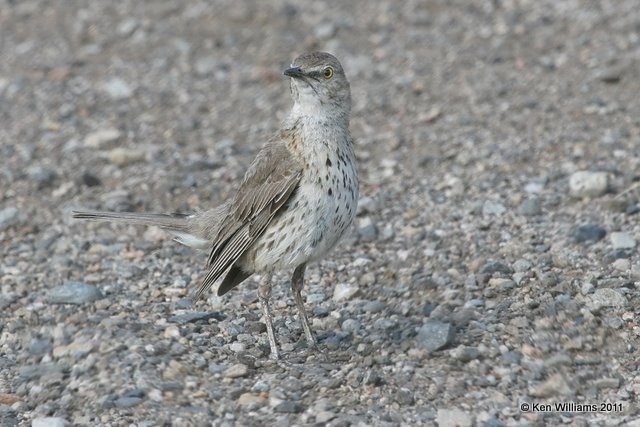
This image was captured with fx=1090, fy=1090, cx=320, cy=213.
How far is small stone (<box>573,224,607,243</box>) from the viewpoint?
8930 mm

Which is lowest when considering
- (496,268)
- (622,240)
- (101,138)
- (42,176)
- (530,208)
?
(42,176)

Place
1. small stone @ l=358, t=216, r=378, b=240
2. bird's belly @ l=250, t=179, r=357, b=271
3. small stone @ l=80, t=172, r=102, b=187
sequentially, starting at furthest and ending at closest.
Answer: small stone @ l=80, t=172, r=102, b=187
small stone @ l=358, t=216, r=378, b=240
bird's belly @ l=250, t=179, r=357, b=271

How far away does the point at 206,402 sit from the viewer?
22.4 ft

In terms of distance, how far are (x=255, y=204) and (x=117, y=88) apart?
268 inches

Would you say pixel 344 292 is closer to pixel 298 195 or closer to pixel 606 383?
pixel 298 195

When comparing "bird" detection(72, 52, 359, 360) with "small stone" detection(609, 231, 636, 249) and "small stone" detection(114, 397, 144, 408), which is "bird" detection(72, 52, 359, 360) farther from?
"small stone" detection(609, 231, 636, 249)

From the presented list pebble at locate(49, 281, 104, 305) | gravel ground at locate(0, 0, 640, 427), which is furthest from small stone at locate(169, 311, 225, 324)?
pebble at locate(49, 281, 104, 305)

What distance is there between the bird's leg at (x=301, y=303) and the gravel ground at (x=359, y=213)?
11 cm

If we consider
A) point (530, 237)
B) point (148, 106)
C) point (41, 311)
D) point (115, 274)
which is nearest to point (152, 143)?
point (148, 106)

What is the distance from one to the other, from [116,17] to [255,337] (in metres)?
9.31

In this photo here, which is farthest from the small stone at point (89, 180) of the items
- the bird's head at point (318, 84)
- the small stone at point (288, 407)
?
the small stone at point (288, 407)

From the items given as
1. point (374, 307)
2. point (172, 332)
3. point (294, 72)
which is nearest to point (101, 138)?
point (172, 332)

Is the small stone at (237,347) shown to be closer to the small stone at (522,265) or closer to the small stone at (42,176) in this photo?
the small stone at (522,265)

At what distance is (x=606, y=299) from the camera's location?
7742 millimetres
